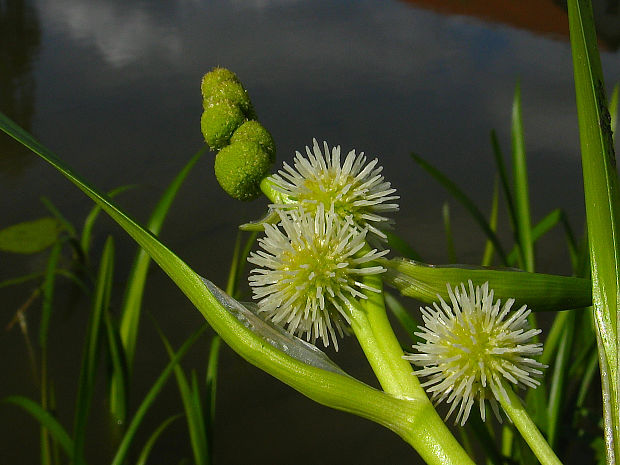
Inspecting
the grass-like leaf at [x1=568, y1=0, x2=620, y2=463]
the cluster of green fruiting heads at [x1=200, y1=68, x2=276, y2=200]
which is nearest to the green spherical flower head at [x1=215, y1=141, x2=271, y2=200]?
the cluster of green fruiting heads at [x1=200, y1=68, x2=276, y2=200]

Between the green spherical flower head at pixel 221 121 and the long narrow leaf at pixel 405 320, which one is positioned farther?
the long narrow leaf at pixel 405 320

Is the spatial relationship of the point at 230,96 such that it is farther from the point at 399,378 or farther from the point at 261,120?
the point at 261,120

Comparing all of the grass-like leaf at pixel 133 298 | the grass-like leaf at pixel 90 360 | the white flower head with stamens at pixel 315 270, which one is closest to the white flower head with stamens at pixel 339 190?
the white flower head with stamens at pixel 315 270

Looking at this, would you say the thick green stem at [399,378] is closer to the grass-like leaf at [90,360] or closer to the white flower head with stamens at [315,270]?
the white flower head with stamens at [315,270]

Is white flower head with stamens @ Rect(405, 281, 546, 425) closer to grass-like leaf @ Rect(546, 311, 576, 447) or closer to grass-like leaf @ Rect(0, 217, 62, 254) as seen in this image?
grass-like leaf @ Rect(546, 311, 576, 447)

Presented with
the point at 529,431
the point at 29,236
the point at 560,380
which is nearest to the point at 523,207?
the point at 560,380

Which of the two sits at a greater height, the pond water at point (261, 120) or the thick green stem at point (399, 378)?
the pond water at point (261, 120)

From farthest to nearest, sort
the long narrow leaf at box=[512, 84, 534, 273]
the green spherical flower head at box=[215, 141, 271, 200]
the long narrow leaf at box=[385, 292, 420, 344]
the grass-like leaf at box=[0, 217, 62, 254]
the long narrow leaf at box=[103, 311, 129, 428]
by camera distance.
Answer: the grass-like leaf at box=[0, 217, 62, 254] → the long narrow leaf at box=[103, 311, 129, 428] → the long narrow leaf at box=[512, 84, 534, 273] → the long narrow leaf at box=[385, 292, 420, 344] → the green spherical flower head at box=[215, 141, 271, 200]
